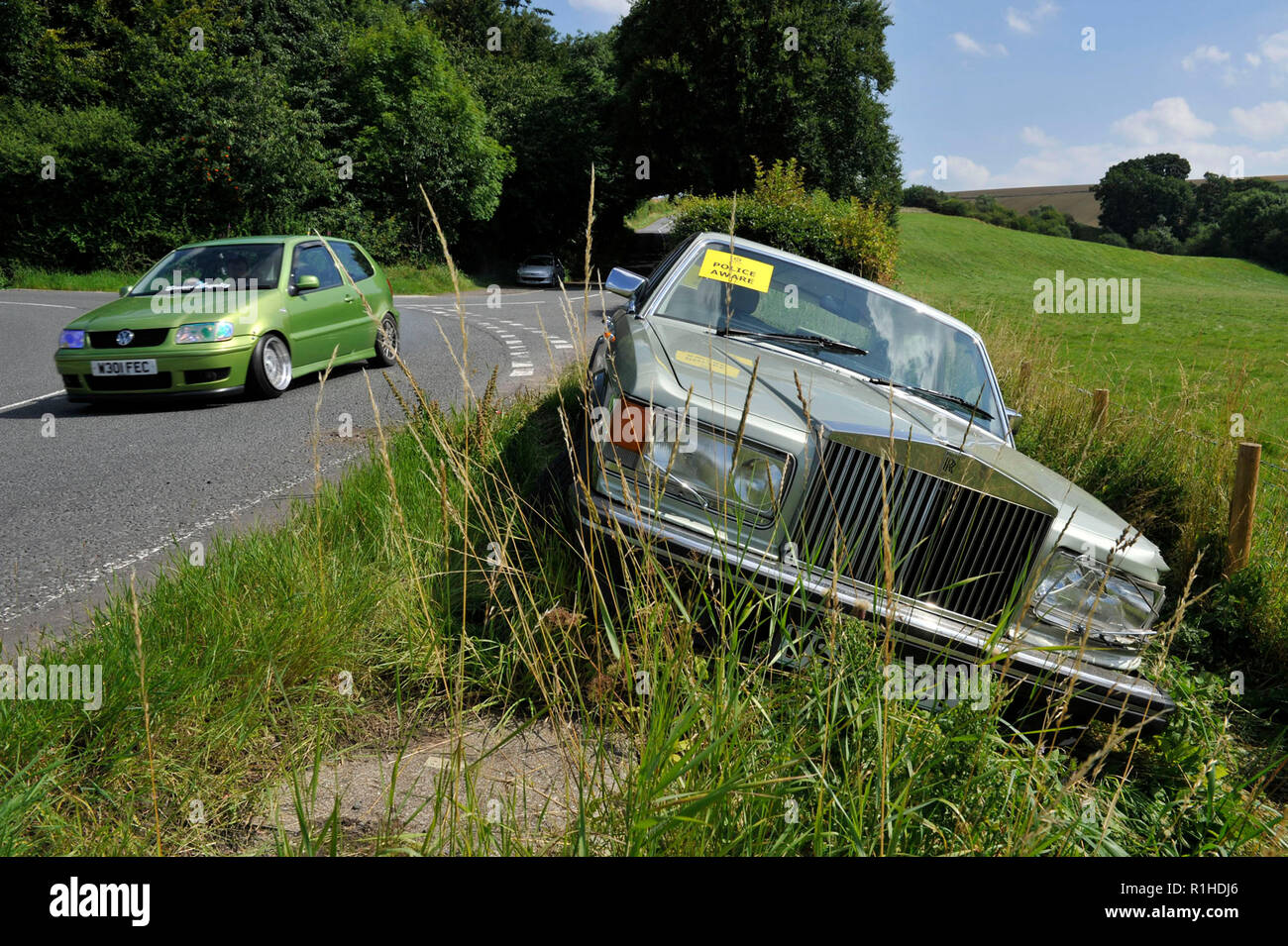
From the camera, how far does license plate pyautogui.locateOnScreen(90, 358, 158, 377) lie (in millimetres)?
8219

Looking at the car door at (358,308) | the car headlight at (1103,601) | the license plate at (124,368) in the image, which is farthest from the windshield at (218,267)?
the car headlight at (1103,601)

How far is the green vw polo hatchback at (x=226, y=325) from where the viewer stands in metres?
8.32

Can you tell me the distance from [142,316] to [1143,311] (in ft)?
118

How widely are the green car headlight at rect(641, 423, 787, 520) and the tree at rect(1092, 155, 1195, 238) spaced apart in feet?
315

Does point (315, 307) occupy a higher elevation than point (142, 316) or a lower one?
higher

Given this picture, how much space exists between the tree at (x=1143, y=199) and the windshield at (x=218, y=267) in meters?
92.2

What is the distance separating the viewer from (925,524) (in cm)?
303

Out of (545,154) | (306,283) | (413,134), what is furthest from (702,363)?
(545,154)

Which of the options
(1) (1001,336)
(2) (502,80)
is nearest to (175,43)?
(2) (502,80)

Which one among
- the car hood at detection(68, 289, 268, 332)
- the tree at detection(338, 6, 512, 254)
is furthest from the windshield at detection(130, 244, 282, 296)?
the tree at detection(338, 6, 512, 254)

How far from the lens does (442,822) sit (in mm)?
2000

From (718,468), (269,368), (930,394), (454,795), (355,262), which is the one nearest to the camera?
(454,795)

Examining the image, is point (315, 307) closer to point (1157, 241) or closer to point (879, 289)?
point (879, 289)
